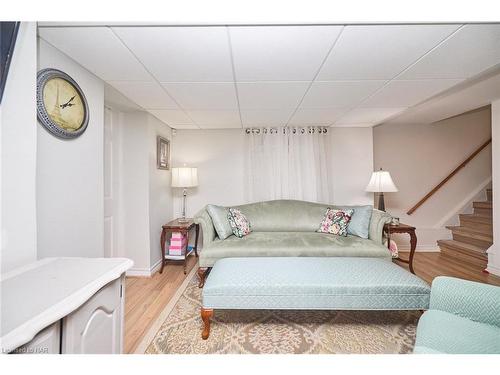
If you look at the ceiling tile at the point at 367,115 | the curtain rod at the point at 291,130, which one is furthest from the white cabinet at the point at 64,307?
the ceiling tile at the point at 367,115

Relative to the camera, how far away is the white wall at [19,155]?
3.11ft

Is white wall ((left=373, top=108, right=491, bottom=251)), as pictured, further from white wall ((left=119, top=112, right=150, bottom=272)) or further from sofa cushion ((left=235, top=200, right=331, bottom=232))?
white wall ((left=119, top=112, right=150, bottom=272))

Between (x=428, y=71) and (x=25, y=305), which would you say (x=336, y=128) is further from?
(x=25, y=305)

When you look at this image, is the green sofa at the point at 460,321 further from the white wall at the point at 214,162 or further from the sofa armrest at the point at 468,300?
the white wall at the point at 214,162

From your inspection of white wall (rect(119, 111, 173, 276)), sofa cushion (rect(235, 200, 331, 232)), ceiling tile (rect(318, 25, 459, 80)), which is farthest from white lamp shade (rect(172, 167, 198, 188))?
ceiling tile (rect(318, 25, 459, 80))

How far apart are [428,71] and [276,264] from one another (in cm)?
206

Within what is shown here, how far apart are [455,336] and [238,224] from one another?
2120mm

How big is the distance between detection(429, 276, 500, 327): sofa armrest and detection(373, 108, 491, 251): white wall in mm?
2795

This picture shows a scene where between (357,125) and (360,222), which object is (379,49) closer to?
(360,222)

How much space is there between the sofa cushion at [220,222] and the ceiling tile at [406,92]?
7.16 feet

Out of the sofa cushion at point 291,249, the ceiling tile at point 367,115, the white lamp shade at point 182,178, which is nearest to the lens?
the sofa cushion at point 291,249

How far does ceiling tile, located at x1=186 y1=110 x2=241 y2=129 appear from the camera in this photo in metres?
2.69

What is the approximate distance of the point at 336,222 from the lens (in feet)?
9.36

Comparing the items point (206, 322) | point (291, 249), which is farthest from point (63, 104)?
point (291, 249)
